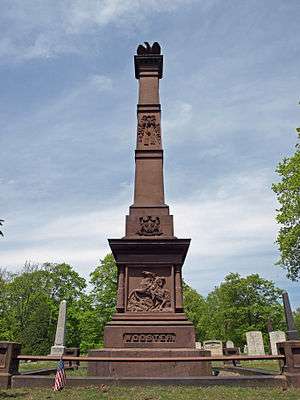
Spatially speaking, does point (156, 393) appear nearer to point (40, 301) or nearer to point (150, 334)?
point (150, 334)

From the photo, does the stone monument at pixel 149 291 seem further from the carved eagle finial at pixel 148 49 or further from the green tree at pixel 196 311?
the green tree at pixel 196 311

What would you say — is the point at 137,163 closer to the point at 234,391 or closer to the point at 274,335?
the point at 234,391

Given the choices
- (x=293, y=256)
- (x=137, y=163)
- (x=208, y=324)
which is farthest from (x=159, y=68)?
(x=208, y=324)

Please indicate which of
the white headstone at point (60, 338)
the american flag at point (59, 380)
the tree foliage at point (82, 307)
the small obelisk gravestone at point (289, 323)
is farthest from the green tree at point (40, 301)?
the american flag at point (59, 380)

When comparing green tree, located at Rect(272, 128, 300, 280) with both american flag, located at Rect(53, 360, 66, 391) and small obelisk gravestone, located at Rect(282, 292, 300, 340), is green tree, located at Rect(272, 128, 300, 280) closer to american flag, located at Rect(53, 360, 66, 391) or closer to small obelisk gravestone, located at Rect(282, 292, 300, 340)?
small obelisk gravestone, located at Rect(282, 292, 300, 340)

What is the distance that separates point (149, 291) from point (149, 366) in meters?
2.08

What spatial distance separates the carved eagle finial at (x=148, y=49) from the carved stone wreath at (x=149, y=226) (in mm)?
7517

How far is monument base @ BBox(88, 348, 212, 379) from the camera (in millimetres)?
10016

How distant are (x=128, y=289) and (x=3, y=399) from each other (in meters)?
5.01

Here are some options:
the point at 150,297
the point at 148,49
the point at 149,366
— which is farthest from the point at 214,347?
the point at 148,49

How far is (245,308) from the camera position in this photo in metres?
47.2

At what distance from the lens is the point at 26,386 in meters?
8.74

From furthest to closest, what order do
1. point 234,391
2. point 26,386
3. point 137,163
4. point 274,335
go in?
1. point 274,335
2. point 137,163
3. point 26,386
4. point 234,391

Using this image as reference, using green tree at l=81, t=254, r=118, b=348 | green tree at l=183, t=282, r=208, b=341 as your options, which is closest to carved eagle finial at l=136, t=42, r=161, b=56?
green tree at l=81, t=254, r=118, b=348
